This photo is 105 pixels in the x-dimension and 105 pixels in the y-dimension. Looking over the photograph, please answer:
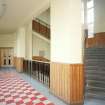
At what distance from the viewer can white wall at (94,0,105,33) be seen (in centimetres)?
1138

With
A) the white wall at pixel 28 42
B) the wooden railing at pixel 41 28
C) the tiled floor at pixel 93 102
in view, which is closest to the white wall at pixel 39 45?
the wooden railing at pixel 41 28

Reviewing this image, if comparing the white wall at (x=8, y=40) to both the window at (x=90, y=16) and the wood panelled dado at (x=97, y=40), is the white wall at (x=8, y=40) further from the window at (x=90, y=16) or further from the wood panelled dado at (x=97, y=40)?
the wood panelled dado at (x=97, y=40)

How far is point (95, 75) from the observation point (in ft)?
20.5

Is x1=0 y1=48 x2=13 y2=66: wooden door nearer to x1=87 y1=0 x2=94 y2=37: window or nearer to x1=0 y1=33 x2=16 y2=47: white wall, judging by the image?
x1=0 y1=33 x2=16 y2=47: white wall

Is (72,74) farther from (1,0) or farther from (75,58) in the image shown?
(1,0)

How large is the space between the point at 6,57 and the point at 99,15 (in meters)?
11.1

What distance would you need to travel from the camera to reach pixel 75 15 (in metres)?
5.23

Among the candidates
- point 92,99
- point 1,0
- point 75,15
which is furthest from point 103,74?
point 1,0

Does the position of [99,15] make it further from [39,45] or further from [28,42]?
[39,45]

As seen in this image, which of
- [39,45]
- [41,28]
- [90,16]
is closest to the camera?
[90,16]

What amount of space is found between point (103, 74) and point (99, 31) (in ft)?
19.2

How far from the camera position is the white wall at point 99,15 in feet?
37.3

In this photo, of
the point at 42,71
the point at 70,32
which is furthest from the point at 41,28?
the point at 70,32

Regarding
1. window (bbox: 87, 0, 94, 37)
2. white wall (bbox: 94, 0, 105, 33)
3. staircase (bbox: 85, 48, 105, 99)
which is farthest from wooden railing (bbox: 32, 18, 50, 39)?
staircase (bbox: 85, 48, 105, 99)
